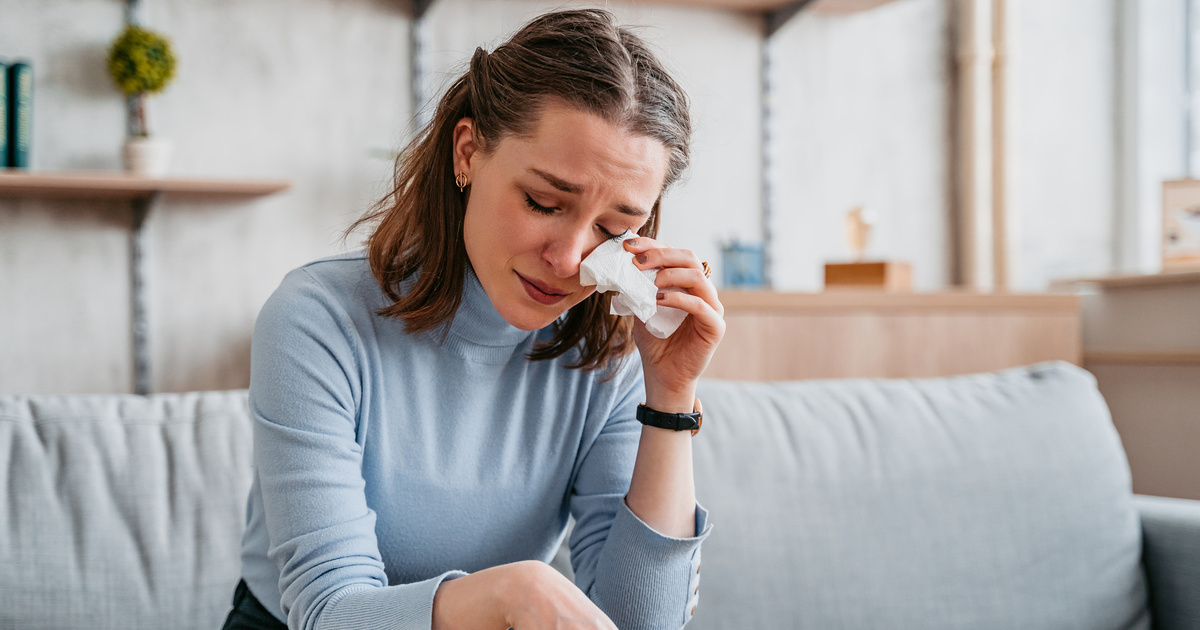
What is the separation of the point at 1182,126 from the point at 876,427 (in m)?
2.10

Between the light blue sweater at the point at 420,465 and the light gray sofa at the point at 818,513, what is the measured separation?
0.77 feet

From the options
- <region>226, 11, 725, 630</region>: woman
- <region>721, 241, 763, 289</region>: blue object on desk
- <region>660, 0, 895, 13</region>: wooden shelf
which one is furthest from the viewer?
<region>660, 0, 895, 13</region>: wooden shelf

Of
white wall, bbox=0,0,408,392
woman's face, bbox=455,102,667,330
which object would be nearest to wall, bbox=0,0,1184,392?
white wall, bbox=0,0,408,392

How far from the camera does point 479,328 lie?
1.01 m

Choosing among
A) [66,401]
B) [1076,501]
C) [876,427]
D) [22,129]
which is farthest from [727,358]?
[22,129]

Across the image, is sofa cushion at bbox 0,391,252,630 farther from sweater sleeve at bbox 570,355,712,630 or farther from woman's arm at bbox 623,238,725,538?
woman's arm at bbox 623,238,725,538

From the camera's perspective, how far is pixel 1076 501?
142 centimetres

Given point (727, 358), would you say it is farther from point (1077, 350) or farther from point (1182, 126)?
point (1182, 126)

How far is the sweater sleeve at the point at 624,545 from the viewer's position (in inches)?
38.4

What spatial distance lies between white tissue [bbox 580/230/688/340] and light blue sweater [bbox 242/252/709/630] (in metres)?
0.16

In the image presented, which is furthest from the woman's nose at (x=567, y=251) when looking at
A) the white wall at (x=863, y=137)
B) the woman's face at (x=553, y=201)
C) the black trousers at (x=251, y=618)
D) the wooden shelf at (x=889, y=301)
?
the white wall at (x=863, y=137)

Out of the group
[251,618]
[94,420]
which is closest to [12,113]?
[94,420]

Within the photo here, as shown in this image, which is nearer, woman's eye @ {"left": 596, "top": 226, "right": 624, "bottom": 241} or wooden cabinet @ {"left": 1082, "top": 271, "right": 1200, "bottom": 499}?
woman's eye @ {"left": 596, "top": 226, "right": 624, "bottom": 241}

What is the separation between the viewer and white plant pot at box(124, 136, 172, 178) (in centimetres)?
217
